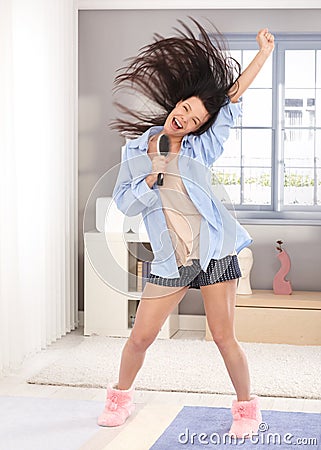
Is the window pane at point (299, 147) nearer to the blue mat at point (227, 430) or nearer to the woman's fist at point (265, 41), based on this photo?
the blue mat at point (227, 430)

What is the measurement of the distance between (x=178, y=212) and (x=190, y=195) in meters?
0.07

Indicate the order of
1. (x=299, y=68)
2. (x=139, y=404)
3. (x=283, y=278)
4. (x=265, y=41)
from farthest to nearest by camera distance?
1. (x=299, y=68)
2. (x=283, y=278)
3. (x=139, y=404)
4. (x=265, y=41)

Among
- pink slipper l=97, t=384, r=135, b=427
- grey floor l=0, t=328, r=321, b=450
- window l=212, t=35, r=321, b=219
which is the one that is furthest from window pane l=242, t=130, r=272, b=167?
pink slipper l=97, t=384, r=135, b=427

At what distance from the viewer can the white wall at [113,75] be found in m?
5.23

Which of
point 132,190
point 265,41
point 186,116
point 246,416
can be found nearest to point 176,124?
point 186,116

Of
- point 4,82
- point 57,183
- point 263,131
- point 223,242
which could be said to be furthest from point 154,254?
point 263,131

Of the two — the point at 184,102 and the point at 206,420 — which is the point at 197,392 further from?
the point at 184,102

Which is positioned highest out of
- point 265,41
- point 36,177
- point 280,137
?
point 265,41

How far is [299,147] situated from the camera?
17.4 feet

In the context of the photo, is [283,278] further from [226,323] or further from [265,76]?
[226,323]

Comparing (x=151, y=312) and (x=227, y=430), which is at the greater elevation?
(x=151, y=312)

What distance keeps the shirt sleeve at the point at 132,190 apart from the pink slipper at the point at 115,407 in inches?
29.1

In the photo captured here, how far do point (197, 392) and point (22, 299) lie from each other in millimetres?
1205

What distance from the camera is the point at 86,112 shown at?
17.8 ft
